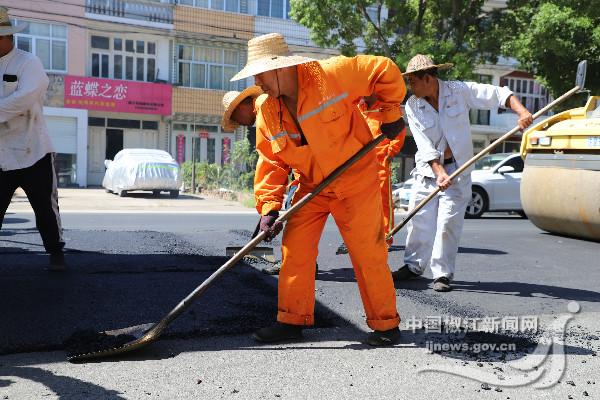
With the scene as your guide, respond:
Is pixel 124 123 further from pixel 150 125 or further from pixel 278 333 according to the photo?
Answer: pixel 278 333

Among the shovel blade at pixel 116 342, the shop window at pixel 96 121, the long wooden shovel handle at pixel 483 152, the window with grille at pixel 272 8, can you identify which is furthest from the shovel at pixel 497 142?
the window with grille at pixel 272 8

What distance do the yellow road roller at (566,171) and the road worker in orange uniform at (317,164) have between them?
441 cm

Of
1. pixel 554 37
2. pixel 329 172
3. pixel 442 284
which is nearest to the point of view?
pixel 329 172

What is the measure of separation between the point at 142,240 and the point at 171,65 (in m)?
17.6

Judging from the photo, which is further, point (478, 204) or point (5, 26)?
point (478, 204)

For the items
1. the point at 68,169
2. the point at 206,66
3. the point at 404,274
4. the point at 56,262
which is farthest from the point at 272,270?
the point at 206,66

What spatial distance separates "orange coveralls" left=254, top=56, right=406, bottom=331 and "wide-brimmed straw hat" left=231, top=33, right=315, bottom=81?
0.12 metres

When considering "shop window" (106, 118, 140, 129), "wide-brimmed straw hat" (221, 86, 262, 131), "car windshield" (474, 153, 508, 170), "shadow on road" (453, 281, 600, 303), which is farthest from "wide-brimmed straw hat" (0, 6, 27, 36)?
"shop window" (106, 118, 140, 129)

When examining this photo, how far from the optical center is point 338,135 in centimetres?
321

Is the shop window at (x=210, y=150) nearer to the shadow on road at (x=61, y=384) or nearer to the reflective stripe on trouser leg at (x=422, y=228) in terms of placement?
the reflective stripe on trouser leg at (x=422, y=228)

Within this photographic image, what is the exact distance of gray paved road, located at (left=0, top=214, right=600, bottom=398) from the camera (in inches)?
109

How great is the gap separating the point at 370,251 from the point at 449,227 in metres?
1.64

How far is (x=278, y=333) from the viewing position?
131 inches

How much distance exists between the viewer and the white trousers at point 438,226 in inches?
186
